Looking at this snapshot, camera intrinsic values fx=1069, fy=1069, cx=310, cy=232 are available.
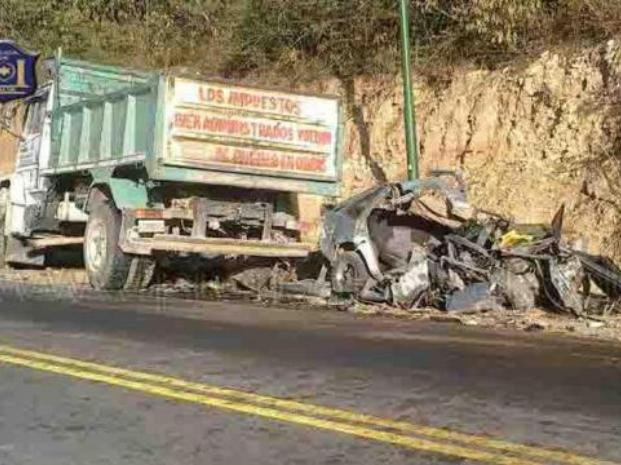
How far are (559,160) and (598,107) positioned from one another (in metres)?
0.94

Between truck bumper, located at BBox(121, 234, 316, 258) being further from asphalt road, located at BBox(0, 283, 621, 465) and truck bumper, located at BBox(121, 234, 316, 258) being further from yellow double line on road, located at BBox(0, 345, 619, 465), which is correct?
yellow double line on road, located at BBox(0, 345, 619, 465)

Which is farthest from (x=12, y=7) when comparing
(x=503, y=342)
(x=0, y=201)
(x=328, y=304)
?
(x=503, y=342)

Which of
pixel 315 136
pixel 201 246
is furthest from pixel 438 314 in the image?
pixel 315 136

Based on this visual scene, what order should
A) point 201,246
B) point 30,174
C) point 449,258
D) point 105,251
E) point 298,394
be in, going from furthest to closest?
1. point 30,174
2. point 105,251
3. point 201,246
4. point 449,258
5. point 298,394

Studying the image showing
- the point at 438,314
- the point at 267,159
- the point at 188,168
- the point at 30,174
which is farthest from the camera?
the point at 30,174

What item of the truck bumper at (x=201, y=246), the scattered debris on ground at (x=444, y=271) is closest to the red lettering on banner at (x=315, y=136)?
the scattered debris on ground at (x=444, y=271)

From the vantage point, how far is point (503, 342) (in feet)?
29.8

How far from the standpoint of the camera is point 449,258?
12000 mm

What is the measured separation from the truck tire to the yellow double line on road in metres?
5.84

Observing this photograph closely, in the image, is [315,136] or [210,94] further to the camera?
[315,136]

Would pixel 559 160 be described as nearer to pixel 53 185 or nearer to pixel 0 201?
pixel 53 185

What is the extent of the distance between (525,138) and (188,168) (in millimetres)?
5853

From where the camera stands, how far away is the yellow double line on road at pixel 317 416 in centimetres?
500

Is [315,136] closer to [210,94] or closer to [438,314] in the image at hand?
[210,94]
